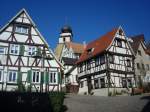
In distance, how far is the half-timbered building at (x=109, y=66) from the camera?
31.6 metres

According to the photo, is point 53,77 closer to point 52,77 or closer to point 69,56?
point 52,77

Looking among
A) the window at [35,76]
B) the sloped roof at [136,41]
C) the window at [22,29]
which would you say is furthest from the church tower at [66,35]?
the window at [35,76]

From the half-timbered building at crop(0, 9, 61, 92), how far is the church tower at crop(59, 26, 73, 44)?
1489 inches

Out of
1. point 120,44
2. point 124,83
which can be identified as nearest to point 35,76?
point 124,83

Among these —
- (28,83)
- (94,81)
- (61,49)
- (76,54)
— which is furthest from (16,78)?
(61,49)

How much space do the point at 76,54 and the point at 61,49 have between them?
289 inches

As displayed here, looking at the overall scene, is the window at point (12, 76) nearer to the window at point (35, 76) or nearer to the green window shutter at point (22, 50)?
the window at point (35, 76)

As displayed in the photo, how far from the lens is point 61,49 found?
55875mm

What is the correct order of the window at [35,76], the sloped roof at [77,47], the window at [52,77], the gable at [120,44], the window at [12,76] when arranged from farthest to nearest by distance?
the sloped roof at [77,47], the gable at [120,44], the window at [52,77], the window at [35,76], the window at [12,76]

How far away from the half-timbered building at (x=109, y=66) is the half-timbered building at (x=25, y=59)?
24.7 feet

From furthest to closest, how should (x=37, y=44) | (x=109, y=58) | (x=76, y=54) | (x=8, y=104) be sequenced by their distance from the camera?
1. (x=76, y=54)
2. (x=109, y=58)
3. (x=37, y=44)
4. (x=8, y=104)

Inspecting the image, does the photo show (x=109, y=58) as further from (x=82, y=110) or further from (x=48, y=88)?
(x=82, y=110)

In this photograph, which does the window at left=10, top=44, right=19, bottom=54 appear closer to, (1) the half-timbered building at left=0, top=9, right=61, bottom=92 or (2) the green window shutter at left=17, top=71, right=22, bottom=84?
(1) the half-timbered building at left=0, top=9, right=61, bottom=92

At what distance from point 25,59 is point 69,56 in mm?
23460
